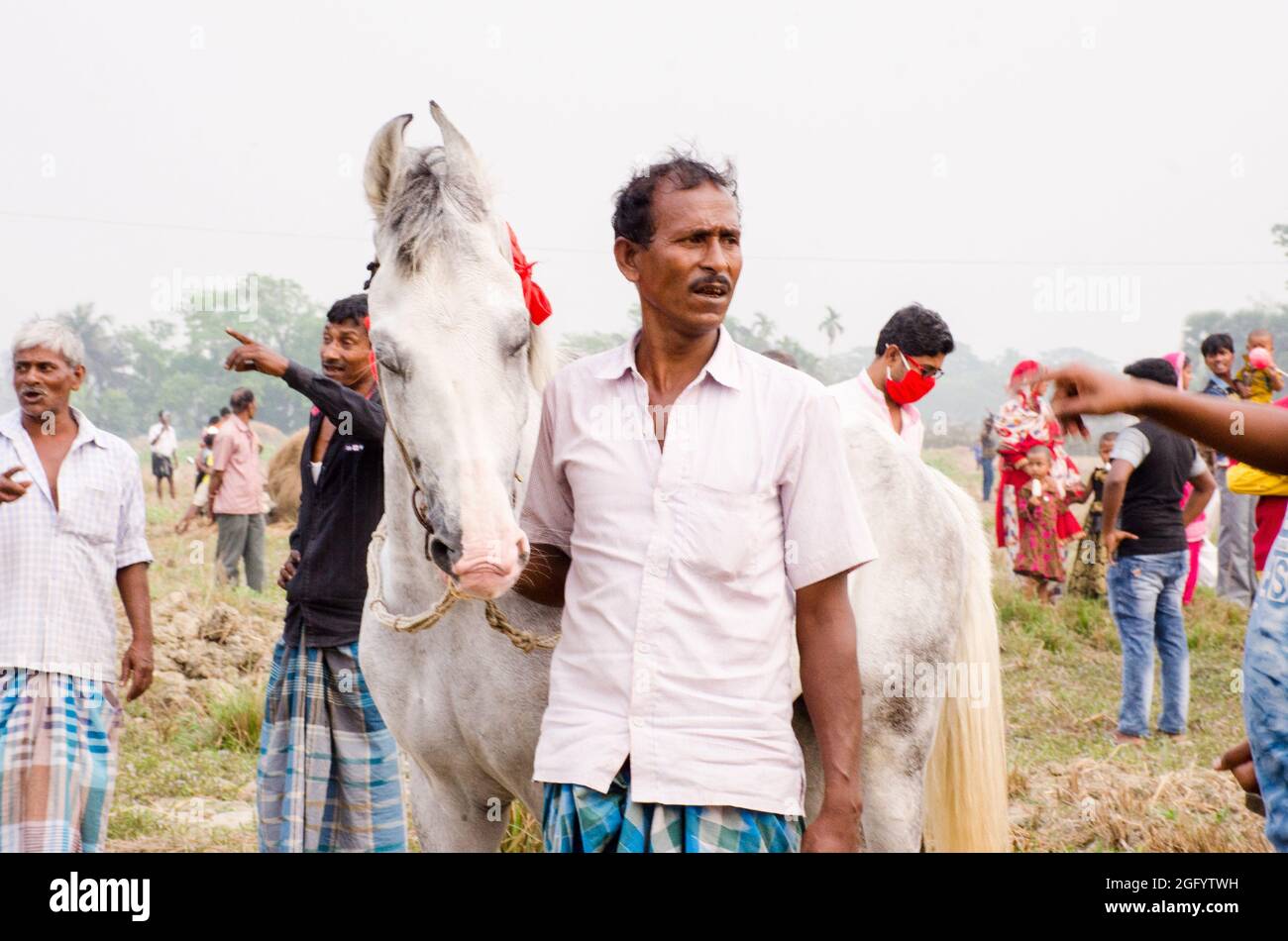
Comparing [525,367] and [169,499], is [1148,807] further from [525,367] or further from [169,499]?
[169,499]

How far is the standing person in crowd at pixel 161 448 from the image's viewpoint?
20688 millimetres

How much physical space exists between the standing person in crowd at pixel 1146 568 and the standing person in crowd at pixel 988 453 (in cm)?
1186

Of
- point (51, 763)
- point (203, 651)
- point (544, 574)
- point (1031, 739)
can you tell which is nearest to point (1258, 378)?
point (1031, 739)

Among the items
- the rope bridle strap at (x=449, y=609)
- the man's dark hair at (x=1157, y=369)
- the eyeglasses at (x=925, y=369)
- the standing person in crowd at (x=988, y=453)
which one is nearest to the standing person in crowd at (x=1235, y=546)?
the man's dark hair at (x=1157, y=369)

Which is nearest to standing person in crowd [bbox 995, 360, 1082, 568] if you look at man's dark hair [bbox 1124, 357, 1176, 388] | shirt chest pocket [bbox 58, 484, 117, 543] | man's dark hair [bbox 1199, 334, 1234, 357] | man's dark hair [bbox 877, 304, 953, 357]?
man's dark hair [bbox 1199, 334, 1234, 357]

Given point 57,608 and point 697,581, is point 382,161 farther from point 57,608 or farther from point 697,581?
point 57,608

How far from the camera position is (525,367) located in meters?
2.81

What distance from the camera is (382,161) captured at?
2988 mm

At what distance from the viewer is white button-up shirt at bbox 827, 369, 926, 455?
4.44 metres

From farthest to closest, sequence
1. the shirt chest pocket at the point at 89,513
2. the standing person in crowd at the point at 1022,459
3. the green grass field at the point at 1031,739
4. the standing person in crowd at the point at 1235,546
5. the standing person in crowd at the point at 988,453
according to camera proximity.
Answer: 1. the standing person in crowd at the point at 988,453
2. the standing person in crowd at the point at 1022,459
3. the standing person in crowd at the point at 1235,546
4. the green grass field at the point at 1031,739
5. the shirt chest pocket at the point at 89,513

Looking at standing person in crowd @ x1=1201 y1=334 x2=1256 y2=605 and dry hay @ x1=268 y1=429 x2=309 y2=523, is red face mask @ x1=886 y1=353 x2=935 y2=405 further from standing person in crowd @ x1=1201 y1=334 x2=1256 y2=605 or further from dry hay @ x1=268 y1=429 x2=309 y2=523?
dry hay @ x1=268 y1=429 x2=309 y2=523

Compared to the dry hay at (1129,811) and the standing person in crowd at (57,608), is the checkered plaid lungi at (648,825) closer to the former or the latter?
the standing person in crowd at (57,608)

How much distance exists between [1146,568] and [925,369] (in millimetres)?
3200

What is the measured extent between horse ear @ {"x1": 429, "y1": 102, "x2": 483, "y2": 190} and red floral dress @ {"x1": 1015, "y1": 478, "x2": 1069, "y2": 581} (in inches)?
341
